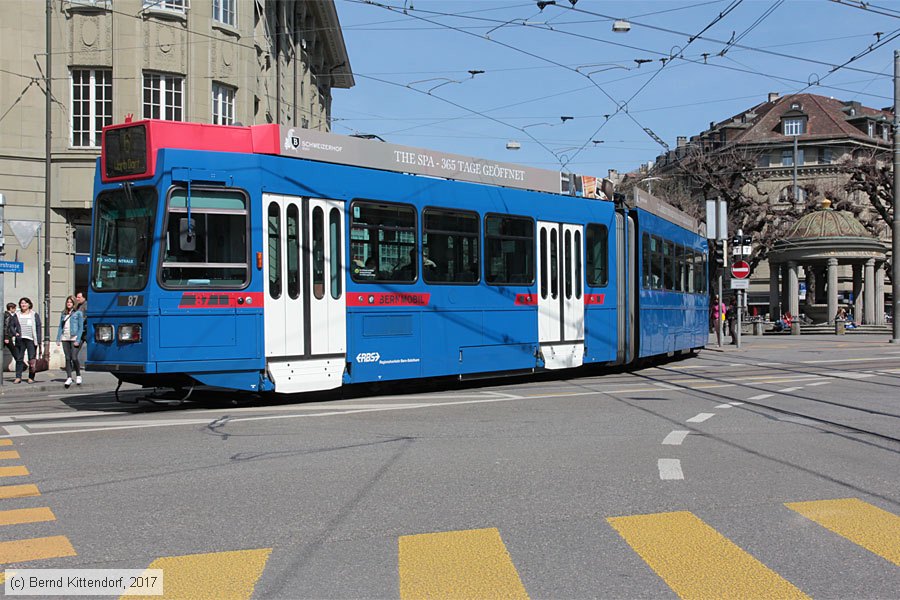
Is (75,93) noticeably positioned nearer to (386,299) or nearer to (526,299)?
(526,299)

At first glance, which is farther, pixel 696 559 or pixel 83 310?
pixel 83 310

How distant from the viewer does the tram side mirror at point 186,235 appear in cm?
1066

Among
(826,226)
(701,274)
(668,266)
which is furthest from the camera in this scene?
(826,226)

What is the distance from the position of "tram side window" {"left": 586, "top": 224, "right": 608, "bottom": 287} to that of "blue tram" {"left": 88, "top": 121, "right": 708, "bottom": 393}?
0.08m

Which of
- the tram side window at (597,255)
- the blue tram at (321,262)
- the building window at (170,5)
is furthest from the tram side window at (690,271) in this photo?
the building window at (170,5)

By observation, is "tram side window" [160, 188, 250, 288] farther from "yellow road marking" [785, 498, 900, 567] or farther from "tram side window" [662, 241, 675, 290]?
"tram side window" [662, 241, 675, 290]

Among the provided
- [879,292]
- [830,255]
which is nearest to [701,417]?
[830,255]

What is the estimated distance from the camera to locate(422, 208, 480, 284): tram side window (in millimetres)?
13594

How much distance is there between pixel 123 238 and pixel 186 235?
110 cm

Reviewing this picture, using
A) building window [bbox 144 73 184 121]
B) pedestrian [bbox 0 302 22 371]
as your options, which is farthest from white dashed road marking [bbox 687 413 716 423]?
building window [bbox 144 73 184 121]

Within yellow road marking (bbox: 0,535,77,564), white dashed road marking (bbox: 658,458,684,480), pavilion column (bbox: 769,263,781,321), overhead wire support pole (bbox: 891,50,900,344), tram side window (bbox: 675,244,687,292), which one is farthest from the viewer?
pavilion column (bbox: 769,263,781,321)

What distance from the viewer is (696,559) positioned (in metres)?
4.96

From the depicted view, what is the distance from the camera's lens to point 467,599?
432cm

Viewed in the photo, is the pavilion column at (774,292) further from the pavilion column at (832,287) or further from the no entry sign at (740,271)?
the no entry sign at (740,271)
